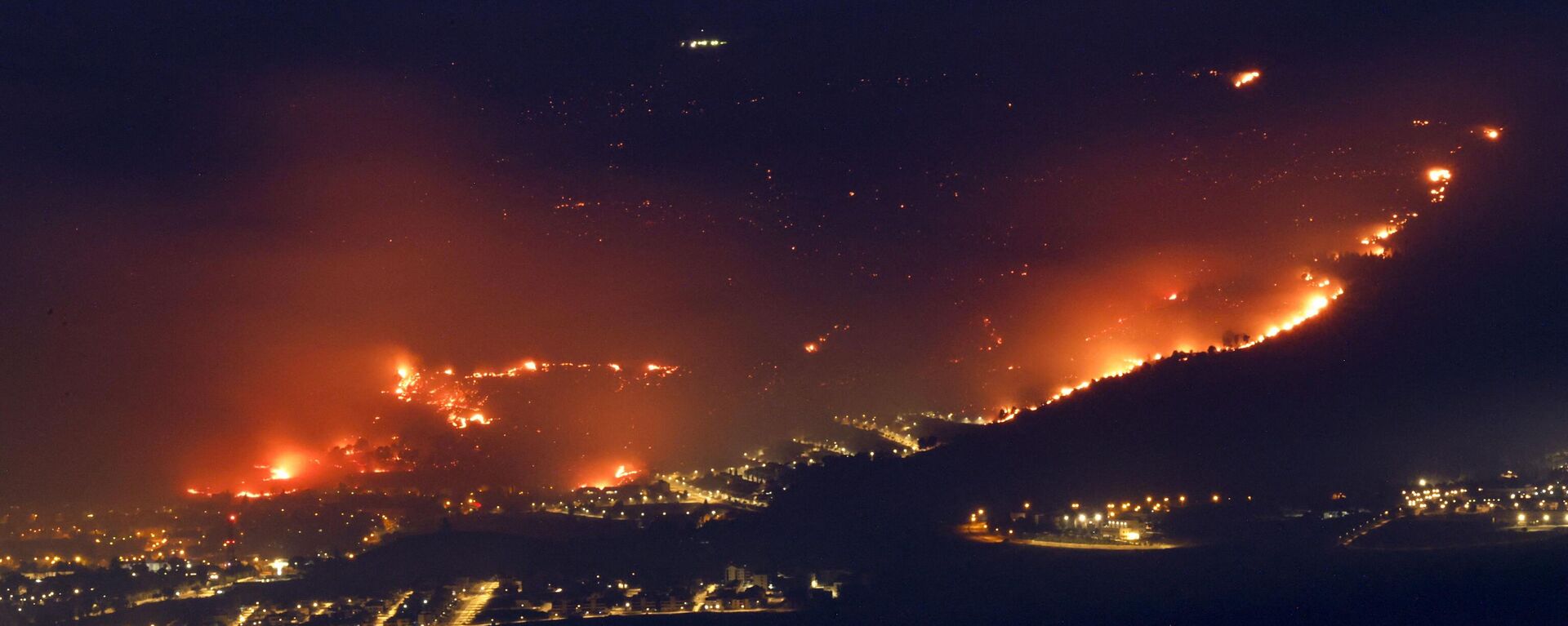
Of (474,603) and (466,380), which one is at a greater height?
→ (466,380)

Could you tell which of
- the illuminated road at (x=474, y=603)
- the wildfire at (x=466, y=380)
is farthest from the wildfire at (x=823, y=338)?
the illuminated road at (x=474, y=603)

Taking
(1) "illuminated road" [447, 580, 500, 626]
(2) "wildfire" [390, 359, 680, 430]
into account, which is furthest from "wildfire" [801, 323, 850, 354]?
(1) "illuminated road" [447, 580, 500, 626]

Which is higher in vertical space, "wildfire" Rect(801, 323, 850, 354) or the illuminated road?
"wildfire" Rect(801, 323, 850, 354)

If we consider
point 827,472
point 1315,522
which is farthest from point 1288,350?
point 827,472

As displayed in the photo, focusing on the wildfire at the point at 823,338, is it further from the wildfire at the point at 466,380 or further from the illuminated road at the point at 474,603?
→ the illuminated road at the point at 474,603

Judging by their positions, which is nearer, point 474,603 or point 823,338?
point 474,603

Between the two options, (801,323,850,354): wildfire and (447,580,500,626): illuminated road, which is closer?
(447,580,500,626): illuminated road

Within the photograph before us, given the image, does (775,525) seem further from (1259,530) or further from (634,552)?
(1259,530)

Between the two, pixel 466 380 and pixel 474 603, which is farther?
pixel 466 380

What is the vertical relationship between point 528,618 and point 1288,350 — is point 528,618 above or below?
below

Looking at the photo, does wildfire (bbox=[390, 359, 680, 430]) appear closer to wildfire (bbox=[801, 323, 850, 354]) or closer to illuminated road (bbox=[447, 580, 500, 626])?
wildfire (bbox=[801, 323, 850, 354])

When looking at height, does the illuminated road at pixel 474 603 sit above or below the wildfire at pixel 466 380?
below
